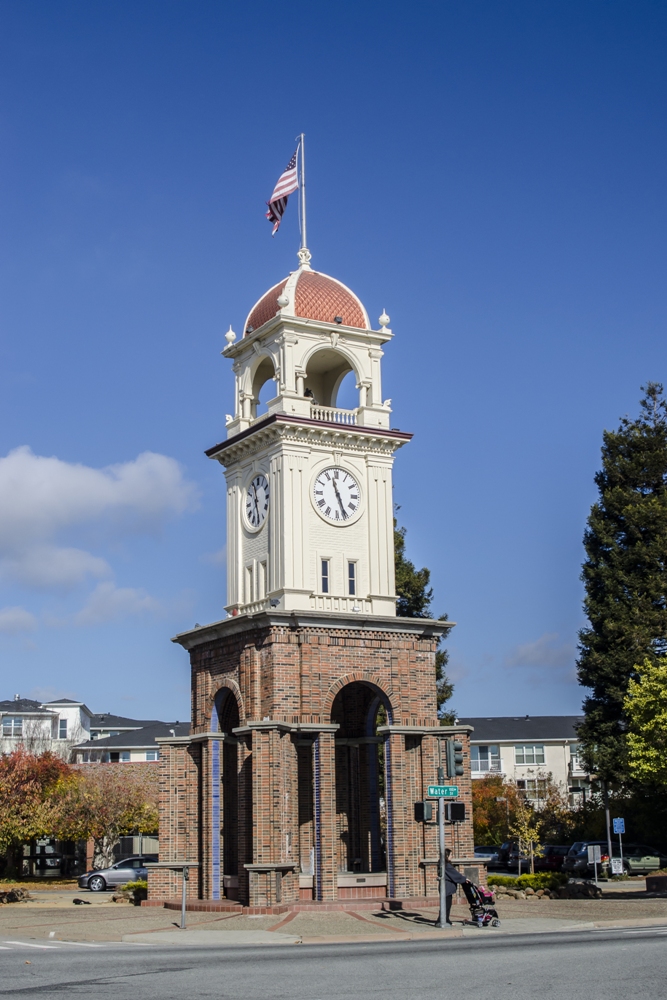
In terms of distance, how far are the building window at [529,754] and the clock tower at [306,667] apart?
51982 millimetres

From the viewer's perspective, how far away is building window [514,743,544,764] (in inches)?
3511

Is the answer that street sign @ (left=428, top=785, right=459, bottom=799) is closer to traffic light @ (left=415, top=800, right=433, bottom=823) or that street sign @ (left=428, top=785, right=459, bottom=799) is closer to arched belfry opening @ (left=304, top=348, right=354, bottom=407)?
traffic light @ (left=415, top=800, right=433, bottom=823)

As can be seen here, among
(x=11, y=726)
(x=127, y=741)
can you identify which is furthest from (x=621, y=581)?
(x=11, y=726)

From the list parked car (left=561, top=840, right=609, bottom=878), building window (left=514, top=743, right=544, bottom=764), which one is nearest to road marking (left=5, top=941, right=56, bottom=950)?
parked car (left=561, top=840, right=609, bottom=878)

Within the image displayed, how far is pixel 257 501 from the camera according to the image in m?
40.5

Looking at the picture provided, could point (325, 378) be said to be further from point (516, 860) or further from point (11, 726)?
point (11, 726)

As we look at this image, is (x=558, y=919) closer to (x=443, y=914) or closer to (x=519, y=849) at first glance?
(x=443, y=914)

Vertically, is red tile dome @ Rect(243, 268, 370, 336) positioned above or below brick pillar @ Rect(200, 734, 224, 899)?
above

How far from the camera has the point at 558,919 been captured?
32.6m

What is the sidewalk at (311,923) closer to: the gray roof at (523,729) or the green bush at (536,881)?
the green bush at (536,881)

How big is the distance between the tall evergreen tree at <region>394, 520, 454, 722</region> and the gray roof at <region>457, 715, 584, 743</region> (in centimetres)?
3567

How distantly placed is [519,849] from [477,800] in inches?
842

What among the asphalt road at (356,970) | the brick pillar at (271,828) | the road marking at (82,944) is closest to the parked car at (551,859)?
the brick pillar at (271,828)

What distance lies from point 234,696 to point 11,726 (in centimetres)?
5067
